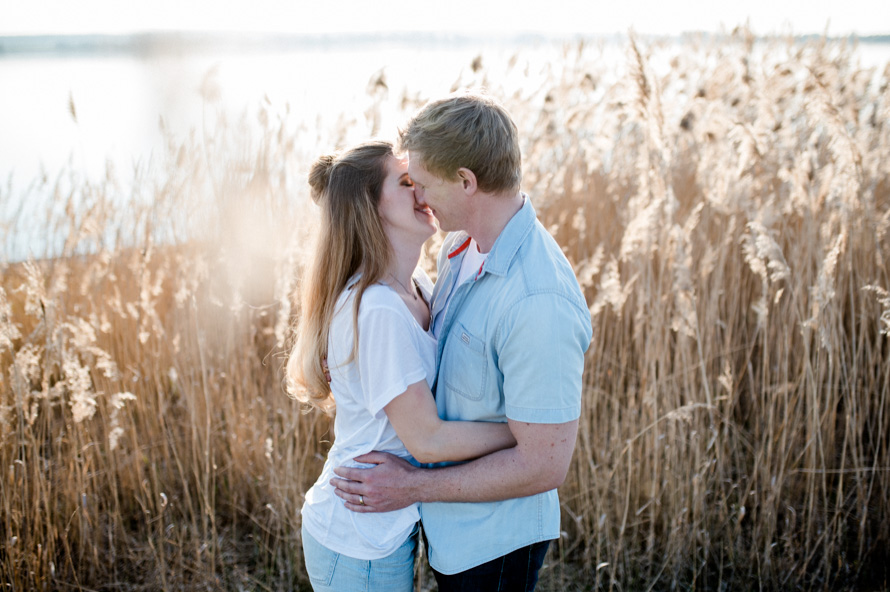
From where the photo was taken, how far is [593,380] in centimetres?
327

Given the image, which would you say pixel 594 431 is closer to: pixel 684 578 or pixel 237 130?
pixel 684 578

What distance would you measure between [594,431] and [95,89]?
13799 mm

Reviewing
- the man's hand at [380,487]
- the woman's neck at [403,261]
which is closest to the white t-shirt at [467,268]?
the woman's neck at [403,261]

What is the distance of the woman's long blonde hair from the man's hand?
275 millimetres

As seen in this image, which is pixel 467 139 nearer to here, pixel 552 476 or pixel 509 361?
pixel 509 361

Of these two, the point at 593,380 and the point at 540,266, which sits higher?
the point at 540,266

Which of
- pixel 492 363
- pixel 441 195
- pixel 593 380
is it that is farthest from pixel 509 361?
pixel 593 380

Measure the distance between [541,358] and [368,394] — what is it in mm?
431

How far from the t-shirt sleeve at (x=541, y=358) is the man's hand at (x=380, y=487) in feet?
1.16

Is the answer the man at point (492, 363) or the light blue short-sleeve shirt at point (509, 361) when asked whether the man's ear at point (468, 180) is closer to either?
the man at point (492, 363)

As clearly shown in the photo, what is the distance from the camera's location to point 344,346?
166cm

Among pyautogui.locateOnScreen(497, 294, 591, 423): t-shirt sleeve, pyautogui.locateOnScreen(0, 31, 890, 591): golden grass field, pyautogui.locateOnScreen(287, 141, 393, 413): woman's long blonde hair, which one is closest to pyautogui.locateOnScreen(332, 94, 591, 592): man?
pyautogui.locateOnScreen(497, 294, 591, 423): t-shirt sleeve

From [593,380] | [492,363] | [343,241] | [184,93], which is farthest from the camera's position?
[184,93]

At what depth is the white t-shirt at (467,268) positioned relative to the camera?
68.1 inches
